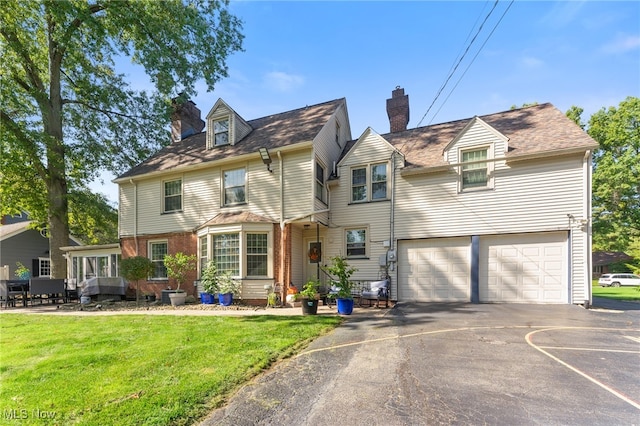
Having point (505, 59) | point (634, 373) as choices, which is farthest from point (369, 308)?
point (505, 59)

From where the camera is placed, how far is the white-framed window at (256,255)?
11.4 m

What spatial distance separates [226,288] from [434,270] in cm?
797

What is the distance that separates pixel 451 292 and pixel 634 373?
701 cm

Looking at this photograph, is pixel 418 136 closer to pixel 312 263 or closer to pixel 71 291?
pixel 312 263

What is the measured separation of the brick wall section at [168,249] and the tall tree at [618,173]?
28.7 m

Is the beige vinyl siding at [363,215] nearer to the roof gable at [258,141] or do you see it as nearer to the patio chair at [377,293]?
the patio chair at [377,293]

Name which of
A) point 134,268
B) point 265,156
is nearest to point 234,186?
point 265,156

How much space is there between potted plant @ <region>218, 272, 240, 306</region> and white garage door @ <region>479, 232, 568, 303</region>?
9.08 metres

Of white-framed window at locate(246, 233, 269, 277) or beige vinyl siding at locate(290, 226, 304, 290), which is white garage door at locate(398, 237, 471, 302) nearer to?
beige vinyl siding at locate(290, 226, 304, 290)

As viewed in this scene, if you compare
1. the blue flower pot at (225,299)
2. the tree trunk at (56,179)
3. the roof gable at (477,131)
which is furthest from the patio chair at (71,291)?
the roof gable at (477,131)

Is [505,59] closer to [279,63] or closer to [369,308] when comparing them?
[279,63]

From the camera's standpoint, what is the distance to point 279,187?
38.5 feet

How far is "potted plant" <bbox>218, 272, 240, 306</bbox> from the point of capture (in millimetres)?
10914

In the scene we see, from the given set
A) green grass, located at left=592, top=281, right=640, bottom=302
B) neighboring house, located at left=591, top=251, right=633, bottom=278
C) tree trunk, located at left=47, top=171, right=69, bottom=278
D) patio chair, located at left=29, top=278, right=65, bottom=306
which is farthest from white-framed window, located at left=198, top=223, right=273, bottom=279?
neighboring house, located at left=591, top=251, right=633, bottom=278
